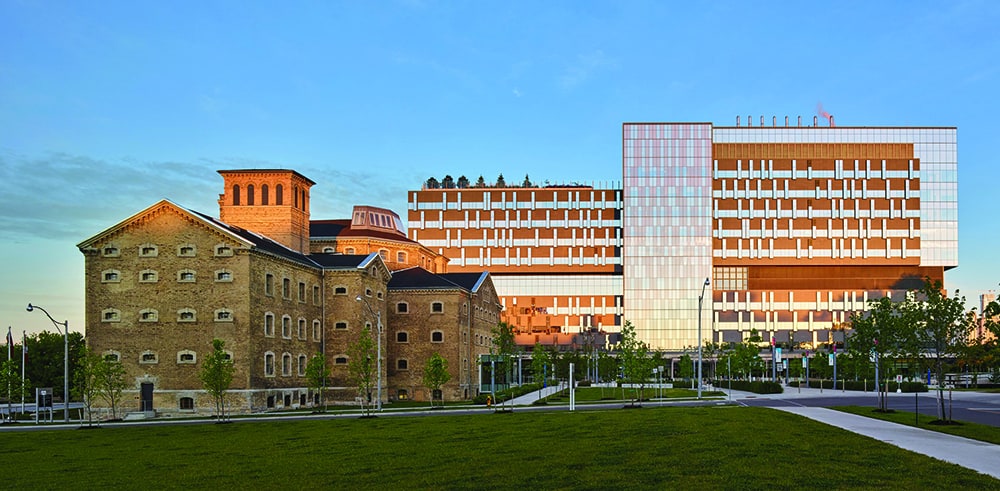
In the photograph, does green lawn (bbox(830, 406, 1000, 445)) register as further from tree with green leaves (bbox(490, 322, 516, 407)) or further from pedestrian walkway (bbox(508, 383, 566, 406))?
tree with green leaves (bbox(490, 322, 516, 407))

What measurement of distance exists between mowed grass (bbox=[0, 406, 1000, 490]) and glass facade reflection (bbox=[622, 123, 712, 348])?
125614 millimetres

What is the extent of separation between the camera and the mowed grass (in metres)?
23.1

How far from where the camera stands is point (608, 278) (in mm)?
176000

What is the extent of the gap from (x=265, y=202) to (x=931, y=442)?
72554mm

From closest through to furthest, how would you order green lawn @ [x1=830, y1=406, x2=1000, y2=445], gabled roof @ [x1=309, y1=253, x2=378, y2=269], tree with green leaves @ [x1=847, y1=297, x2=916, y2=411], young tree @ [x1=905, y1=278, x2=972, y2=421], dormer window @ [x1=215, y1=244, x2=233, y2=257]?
1. green lawn @ [x1=830, y1=406, x2=1000, y2=445]
2. young tree @ [x1=905, y1=278, x2=972, y2=421]
3. tree with green leaves @ [x1=847, y1=297, x2=916, y2=411]
4. dormer window @ [x1=215, y1=244, x2=233, y2=257]
5. gabled roof @ [x1=309, y1=253, x2=378, y2=269]

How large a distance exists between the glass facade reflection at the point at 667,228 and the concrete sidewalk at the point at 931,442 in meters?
126

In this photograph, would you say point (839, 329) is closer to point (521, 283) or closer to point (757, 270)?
point (757, 270)

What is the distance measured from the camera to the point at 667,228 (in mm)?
171125

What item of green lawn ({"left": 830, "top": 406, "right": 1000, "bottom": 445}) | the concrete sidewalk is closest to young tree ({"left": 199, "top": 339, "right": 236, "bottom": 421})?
the concrete sidewalk

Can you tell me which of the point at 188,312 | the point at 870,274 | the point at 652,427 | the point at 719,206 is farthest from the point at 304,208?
the point at 870,274

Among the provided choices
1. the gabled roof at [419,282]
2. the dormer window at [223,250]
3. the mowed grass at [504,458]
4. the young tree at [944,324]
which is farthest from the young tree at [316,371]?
the young tree at [944,324]

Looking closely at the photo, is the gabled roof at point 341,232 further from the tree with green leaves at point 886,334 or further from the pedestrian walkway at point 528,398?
the tree with green leaves at point 886,334

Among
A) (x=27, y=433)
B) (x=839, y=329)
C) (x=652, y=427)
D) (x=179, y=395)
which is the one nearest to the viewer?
(x=652, y=427)

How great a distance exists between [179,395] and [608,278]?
114 metres
